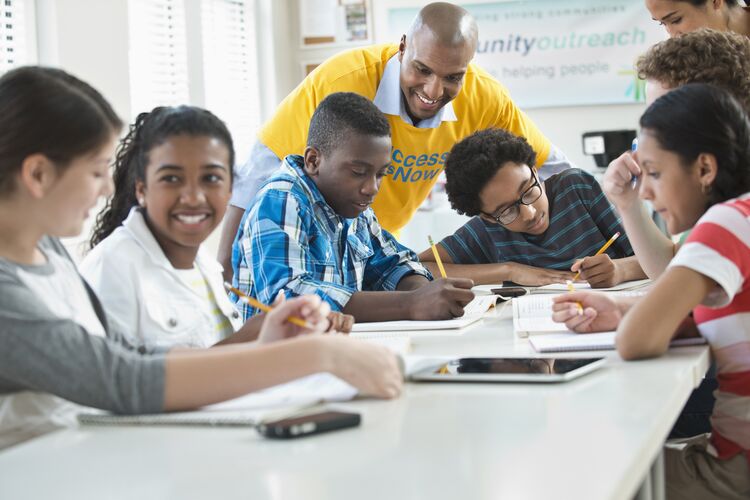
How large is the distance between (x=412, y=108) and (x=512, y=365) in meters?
1.44

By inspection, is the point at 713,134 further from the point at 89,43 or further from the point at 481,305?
the point at 89,43

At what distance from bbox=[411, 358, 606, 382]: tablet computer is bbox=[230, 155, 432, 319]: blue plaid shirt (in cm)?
55

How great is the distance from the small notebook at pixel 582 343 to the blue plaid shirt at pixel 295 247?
20.1 inches

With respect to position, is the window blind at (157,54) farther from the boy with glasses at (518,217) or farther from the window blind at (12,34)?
the boy with glasses at (518,217)

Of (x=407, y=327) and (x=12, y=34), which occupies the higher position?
(x=12, y=34)

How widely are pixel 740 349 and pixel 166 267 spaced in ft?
2.80

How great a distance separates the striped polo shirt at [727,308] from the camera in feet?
4.02

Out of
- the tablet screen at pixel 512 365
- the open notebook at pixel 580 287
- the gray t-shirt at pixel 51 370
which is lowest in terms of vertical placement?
the open notebook at pixel 580 287

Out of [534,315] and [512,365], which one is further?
[534,315]

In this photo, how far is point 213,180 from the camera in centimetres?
145

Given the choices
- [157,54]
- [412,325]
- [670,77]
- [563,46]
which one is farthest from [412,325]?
[563,46]

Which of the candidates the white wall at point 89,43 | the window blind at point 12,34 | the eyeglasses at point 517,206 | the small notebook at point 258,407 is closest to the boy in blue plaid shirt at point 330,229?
the eyeglasses at point 517,206

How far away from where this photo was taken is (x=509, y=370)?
1.21 metres

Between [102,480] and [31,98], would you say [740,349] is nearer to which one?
[102,480]
